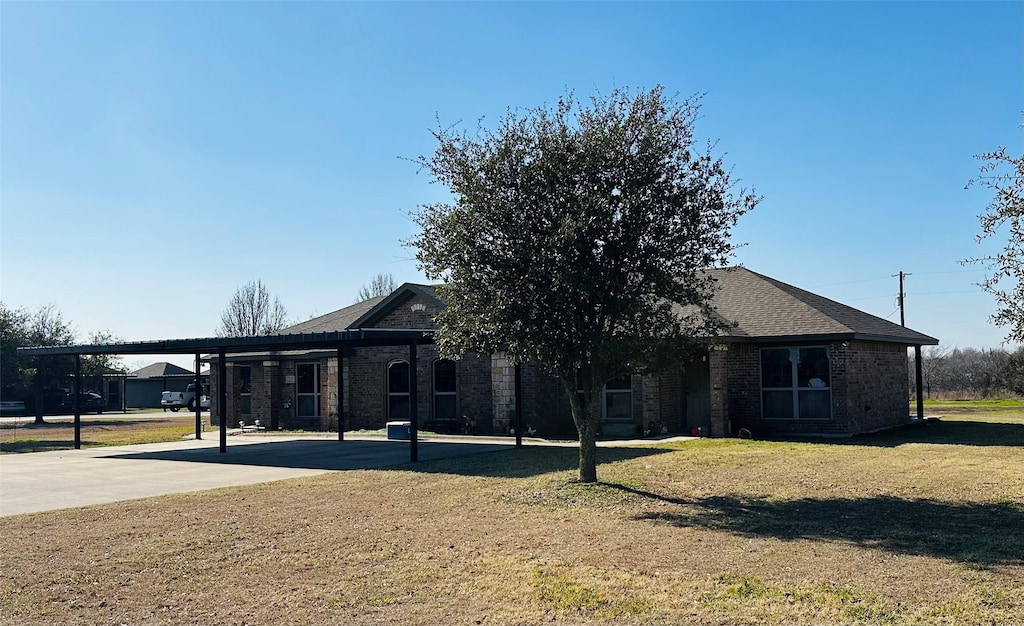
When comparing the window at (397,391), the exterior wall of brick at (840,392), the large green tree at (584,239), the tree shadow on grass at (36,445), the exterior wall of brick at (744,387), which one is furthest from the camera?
the window at (397,391)

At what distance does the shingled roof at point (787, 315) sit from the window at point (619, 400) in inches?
123

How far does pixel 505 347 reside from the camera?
12070 mm

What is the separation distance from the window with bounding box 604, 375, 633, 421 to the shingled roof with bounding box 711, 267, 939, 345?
3113 mm

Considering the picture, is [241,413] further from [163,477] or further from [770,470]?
[770,470]

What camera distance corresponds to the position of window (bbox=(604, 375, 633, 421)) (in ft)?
72.7

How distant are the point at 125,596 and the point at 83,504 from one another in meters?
5.96

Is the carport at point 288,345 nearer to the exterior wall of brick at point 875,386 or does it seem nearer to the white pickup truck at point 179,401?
the exterior wall of brick at point 875,386

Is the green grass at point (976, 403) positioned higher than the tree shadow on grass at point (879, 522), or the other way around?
the tree shadow on grass at point (879, 522)

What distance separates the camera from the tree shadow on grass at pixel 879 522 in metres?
8.11

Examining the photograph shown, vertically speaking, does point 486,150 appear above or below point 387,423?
above

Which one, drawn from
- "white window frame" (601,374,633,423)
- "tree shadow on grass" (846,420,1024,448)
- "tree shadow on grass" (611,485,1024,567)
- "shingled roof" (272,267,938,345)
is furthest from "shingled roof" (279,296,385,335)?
"tree shadow on grass" (611,485,1024,567)

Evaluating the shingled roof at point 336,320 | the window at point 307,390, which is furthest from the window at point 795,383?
the window at point 307,390

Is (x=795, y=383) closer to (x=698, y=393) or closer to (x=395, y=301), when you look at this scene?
(x=698, y=393)

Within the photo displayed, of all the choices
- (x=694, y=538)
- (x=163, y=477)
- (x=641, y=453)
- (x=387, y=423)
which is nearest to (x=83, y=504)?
(x=163, y=477)
